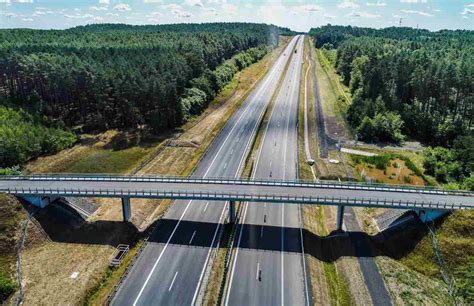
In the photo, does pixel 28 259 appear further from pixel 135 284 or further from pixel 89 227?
pixel 135 284

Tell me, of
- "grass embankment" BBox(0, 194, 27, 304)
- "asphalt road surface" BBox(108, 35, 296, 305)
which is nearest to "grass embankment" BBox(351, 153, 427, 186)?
"asphalt road surface" BBox(108, 35, 296, 305)

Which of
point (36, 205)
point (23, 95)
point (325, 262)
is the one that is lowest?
point (325, 262)

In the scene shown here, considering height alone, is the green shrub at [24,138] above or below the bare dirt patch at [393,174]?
above

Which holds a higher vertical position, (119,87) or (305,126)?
(119,87)

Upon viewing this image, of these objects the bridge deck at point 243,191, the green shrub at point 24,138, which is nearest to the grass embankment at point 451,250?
the bridge deck at point 243,191

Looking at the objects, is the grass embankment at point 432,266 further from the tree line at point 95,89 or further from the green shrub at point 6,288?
the tree line at point 95,89

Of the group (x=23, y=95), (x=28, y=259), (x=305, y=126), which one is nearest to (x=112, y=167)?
(x=28, y=259)

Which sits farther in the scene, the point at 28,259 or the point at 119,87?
the point at 119,87
